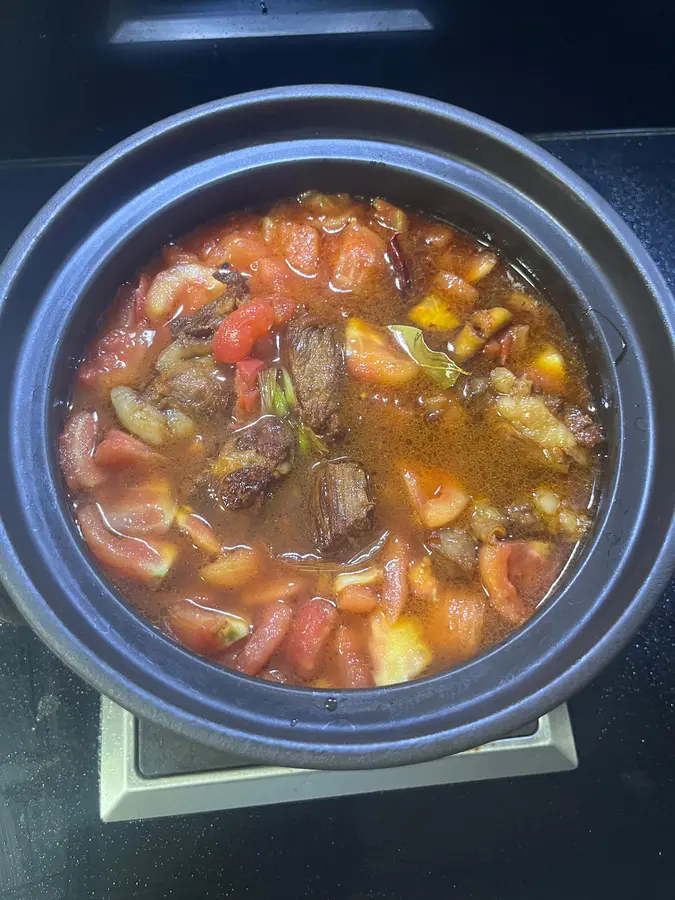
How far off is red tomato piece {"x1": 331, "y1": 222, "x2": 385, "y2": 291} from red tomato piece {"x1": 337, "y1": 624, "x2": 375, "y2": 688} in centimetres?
130

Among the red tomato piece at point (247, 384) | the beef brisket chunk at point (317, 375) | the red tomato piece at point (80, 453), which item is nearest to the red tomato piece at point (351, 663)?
the beef brisket chunk at point (317, 375)

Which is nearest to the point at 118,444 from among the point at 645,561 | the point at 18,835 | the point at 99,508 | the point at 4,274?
the point at 99,508

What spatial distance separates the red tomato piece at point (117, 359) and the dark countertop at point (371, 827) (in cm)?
104

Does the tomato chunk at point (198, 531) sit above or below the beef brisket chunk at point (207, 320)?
below

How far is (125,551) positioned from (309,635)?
666 millimetres

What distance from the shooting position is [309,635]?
7.30 feet

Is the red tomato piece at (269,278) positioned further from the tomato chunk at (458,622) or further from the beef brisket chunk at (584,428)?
the tomato chunk at (458,622)

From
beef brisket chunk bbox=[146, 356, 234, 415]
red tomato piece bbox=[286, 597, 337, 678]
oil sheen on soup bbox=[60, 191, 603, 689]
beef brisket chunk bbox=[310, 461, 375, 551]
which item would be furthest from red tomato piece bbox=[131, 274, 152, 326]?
red tomato piece bbox=[286, 597, 337, 678]

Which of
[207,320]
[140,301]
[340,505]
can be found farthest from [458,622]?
[140,301]

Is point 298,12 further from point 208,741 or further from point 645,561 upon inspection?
point 208,741

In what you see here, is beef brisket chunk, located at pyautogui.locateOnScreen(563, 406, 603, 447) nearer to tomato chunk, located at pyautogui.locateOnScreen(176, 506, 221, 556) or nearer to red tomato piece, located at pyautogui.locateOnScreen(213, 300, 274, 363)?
red tomato piece, located at pyautogui.locateOnScreen(213, 300, 274, 363)

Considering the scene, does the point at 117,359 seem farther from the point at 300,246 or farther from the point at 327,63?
the point at 327,63

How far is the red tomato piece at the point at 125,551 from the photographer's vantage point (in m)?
2.20

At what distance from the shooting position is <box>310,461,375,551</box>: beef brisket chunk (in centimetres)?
226
